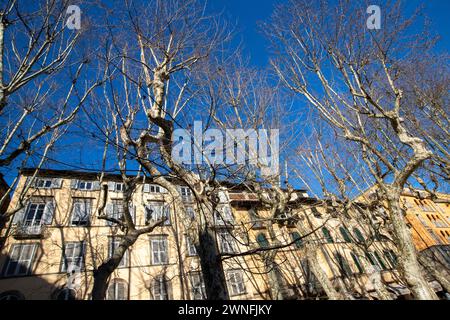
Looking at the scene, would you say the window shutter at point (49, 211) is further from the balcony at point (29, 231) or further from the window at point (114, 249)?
the window at point (114, 249)

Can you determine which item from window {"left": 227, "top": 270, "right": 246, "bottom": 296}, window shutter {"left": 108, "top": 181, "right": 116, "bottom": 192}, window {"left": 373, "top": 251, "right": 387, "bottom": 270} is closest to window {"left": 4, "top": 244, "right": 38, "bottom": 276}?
window shutter {"left": 108, "top": 181, "right": 116, "bottom": 192}

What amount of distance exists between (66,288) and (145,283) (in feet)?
12.8

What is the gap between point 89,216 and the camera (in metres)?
14.0

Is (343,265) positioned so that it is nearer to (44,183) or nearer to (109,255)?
(109,255)

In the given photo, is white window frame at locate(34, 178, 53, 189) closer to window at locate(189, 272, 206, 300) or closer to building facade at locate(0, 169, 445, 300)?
building facade at locate(0, 169, 445, 300)

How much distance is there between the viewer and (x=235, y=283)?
13.9m

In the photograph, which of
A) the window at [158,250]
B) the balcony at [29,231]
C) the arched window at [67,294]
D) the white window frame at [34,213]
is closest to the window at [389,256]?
the window at [158,250]

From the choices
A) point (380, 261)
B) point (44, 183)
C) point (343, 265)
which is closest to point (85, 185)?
point (44, 183)

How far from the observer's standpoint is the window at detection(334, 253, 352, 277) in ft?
54.5

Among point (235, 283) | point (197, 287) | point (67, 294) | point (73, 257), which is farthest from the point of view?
point (235, 283)

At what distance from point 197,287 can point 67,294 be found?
6803 millimetres

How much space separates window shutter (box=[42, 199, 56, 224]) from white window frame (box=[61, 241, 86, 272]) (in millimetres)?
2049

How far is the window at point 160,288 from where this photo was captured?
1230 centimetres
